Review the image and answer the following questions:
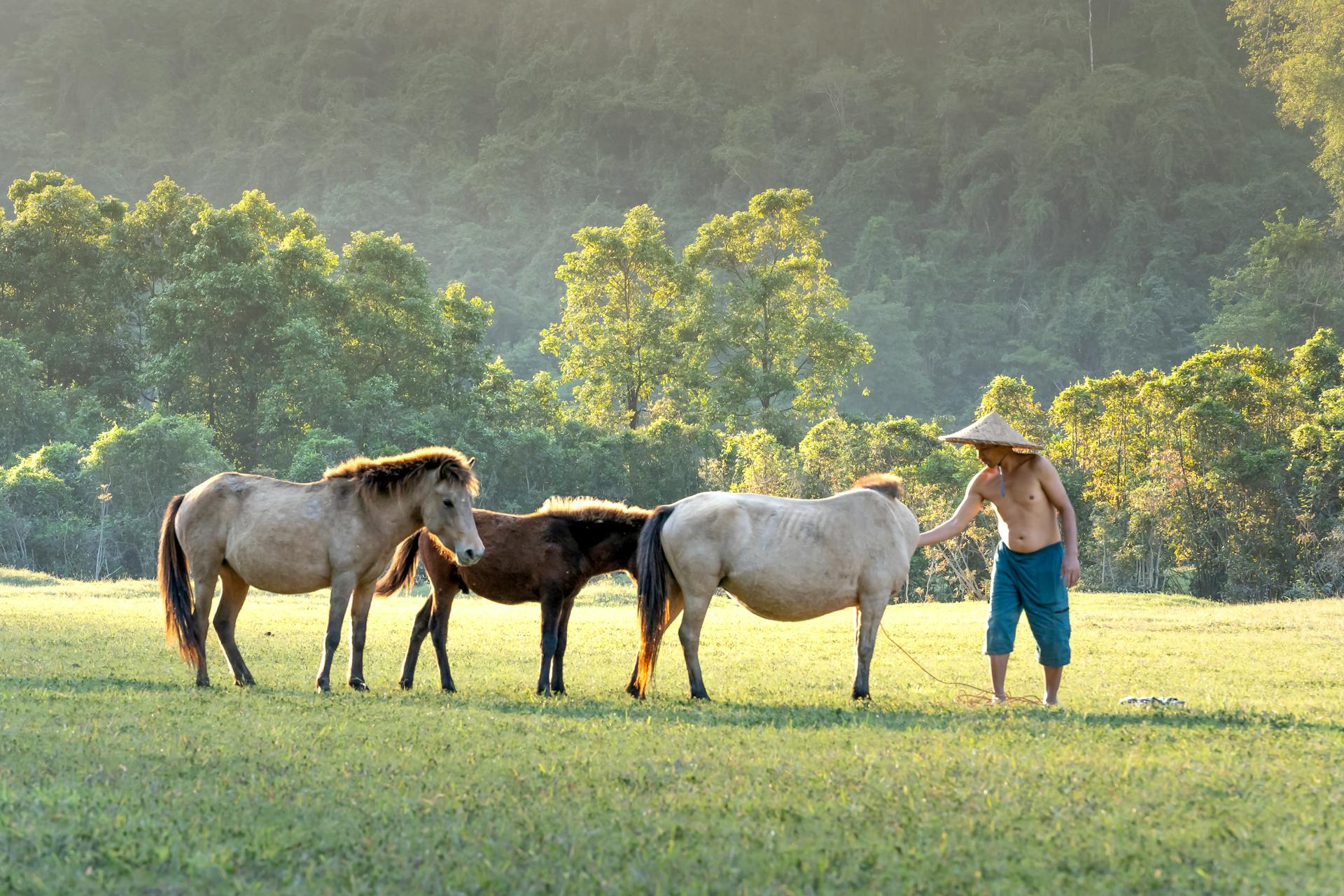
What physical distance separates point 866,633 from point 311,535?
4.90 meters

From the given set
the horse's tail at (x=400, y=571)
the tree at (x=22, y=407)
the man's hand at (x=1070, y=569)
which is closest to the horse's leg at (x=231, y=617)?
the horse's tail at (x=400, y=571)

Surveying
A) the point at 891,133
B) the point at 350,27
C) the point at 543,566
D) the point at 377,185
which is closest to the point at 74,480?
the point at 543,566

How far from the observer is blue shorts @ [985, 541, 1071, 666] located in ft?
32.7

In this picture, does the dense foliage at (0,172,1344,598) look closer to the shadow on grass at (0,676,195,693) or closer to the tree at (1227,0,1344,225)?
the tree at (1227,0,1344,225)

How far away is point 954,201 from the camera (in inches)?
3273

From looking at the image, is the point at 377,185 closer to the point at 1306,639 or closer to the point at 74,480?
the point at 74,480

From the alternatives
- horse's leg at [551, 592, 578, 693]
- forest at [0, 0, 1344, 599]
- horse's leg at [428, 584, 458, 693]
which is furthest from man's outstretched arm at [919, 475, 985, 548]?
forest at [0, 0, 1344, 599]

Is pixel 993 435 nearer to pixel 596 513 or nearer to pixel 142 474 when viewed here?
pixel 596 513

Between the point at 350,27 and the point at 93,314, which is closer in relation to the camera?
the point at 93,314

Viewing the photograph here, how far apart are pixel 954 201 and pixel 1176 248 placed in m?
15.9

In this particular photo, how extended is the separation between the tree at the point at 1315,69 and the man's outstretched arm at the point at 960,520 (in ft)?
182

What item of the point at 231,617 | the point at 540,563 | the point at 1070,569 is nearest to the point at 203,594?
the point at 231,617

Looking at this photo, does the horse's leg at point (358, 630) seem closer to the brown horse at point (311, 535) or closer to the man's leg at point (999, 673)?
the brown horse at point (311, 535)

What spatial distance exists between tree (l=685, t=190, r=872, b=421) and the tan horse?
4074cm
